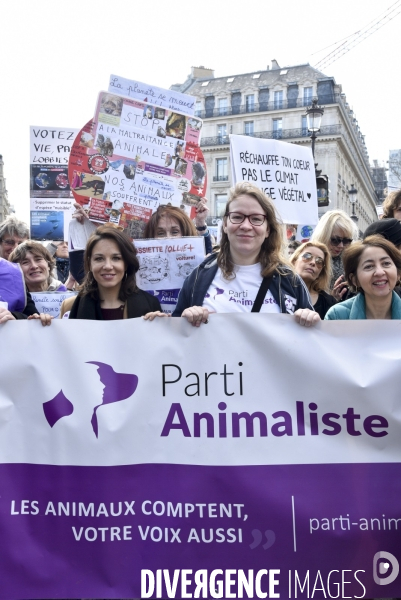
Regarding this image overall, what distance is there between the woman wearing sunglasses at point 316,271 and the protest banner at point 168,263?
0.82 m

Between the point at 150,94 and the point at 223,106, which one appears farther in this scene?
the point at 223,106

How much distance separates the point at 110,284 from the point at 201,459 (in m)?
1.05

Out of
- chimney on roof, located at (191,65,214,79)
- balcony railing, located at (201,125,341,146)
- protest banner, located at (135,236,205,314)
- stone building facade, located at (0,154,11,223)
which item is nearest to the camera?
protest banner, located at (135,236,205,314)

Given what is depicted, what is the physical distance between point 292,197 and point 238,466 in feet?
11.0

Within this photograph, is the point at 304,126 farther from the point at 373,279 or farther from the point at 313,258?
the point at 373,279

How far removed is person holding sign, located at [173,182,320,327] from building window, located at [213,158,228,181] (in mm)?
59136

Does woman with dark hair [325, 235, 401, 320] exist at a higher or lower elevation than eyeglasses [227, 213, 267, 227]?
lower

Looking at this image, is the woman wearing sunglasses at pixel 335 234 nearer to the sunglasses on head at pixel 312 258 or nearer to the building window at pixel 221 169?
the sunglasses on head at pixel 312 258

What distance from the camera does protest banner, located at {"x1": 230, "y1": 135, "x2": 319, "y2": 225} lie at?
543 centimetres

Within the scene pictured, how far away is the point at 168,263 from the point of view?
13.0 ft

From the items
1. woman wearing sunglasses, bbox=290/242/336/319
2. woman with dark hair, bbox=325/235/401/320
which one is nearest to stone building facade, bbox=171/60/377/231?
woman wearing sunglasses, bbox=290/242/336/319

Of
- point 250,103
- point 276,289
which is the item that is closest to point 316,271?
point 276,289

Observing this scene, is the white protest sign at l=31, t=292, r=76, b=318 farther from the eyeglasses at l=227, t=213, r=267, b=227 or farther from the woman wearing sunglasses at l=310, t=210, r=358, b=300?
the woman wearing sunglasses at l=310, t=210, r=358, b=300

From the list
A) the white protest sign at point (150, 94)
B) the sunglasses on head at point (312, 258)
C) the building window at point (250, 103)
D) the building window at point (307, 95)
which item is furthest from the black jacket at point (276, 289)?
the building window at point (250, 103)
